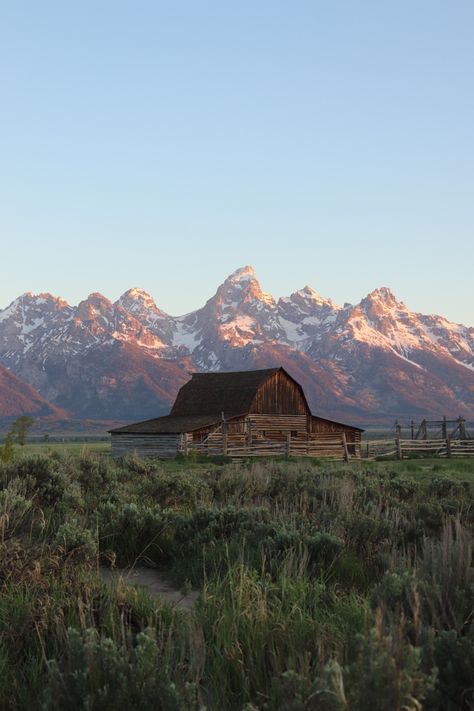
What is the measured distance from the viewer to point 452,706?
321 cm

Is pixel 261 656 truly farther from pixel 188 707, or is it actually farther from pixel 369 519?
pixel 369 519

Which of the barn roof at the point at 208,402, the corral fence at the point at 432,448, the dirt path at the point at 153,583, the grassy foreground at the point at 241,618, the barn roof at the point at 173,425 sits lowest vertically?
the corral fence at the point at 432,448

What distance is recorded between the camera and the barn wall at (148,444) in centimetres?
4025

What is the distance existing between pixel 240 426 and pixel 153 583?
36.3 meters

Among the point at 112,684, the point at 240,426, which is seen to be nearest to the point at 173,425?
the point at 240,426

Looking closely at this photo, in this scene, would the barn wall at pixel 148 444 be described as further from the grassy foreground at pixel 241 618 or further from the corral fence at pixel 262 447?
the grassy foreground at pixel 241 618

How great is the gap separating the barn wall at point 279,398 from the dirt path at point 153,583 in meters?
36.7

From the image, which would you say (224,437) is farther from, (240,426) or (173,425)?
(173,425)

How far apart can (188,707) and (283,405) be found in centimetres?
4408

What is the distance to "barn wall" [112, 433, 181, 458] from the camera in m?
40.2

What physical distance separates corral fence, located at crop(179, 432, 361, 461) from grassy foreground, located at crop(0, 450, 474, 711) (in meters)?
28.7

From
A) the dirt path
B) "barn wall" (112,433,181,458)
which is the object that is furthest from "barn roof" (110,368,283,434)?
the dirt path

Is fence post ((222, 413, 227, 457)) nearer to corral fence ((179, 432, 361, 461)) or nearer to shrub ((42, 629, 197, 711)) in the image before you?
corral fence ((179, 432, 361, 461))

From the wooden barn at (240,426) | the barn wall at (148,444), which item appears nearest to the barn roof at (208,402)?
the wooden barn at (240,426)
